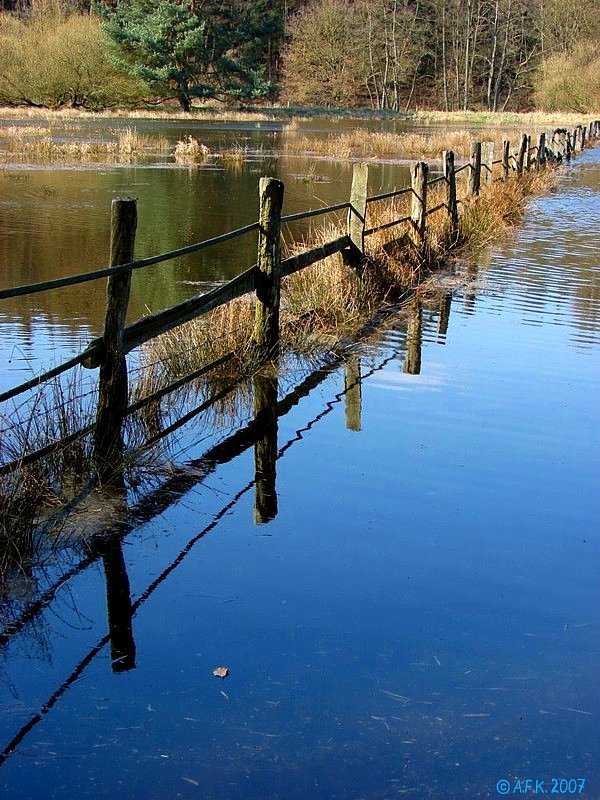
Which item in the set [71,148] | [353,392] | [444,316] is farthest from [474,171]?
[71,148]

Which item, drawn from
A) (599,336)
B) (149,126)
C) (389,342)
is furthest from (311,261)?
(149,126)

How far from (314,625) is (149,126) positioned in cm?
4579

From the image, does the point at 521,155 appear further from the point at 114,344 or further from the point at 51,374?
the point at 51,374

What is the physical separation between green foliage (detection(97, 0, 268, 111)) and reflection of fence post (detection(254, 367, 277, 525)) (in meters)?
54.9

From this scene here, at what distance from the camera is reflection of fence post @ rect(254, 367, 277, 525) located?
5.20 metres

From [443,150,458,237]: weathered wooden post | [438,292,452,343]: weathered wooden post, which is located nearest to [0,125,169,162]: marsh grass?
[443,150,458,237]: weathered wooden post

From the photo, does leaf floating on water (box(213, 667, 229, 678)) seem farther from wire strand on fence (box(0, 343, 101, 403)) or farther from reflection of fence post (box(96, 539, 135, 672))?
wire strand on fence (box(0, 343, 101, 403))

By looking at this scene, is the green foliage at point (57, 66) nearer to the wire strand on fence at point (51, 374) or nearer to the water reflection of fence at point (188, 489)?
the water reflection of fence at point (188, 489)

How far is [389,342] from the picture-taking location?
887 centimetres

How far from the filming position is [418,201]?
39.4 ft

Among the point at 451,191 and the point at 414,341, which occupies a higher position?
the point at 451,191

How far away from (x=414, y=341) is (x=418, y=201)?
3616 mm

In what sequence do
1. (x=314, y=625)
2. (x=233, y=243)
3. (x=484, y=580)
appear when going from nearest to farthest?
(x=314, y=625)
(x=484, y=580)
(x=233, y=243)

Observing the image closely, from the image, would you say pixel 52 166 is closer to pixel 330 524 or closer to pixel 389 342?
pixel 389 342
